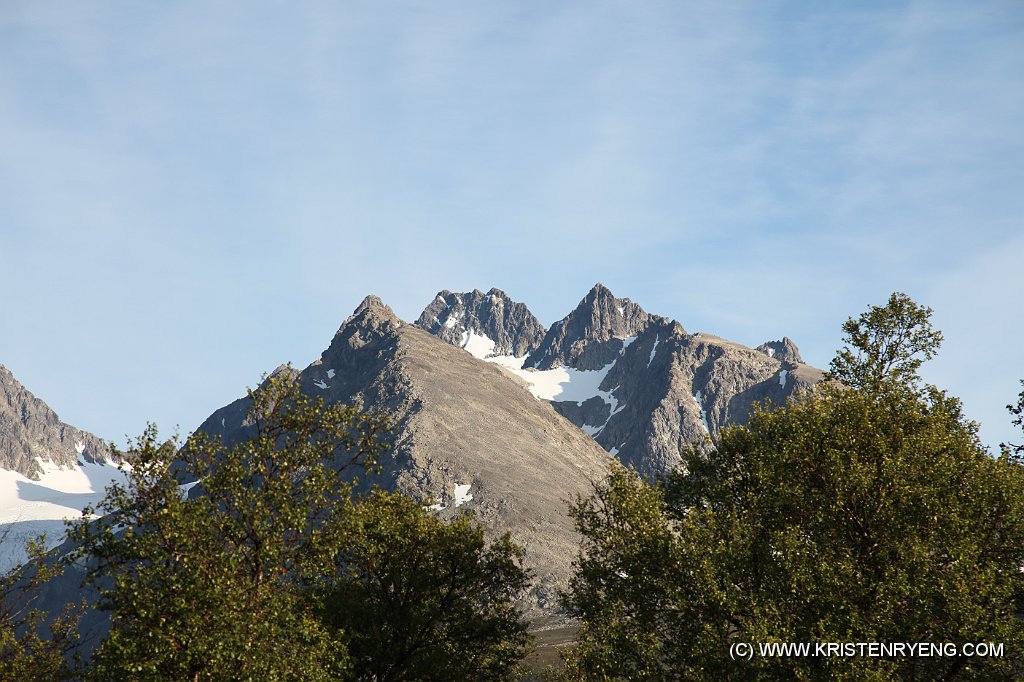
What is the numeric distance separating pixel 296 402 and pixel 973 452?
33.7 metres

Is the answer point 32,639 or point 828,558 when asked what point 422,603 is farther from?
point 828,558

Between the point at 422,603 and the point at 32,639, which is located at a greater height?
the point at 422,603

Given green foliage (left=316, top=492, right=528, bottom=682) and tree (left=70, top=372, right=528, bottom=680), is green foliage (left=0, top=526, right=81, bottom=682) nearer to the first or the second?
tree (left=70, top=372, right=528, bottom=680)

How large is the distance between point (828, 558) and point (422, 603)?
2326 centimetres

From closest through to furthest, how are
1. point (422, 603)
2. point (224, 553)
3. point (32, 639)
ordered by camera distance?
point (224, 553), point (32, 639), point (422, 603)

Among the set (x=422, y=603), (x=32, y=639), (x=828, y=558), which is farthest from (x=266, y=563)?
(x=828, y=558)

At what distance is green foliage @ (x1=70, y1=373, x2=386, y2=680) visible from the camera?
107 feet

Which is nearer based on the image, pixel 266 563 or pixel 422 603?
pixel 266 563

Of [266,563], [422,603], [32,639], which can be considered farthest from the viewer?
[422,603]

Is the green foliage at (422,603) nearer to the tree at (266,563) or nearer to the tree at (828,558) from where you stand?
the tree at (266,563)

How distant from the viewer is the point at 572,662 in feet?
161

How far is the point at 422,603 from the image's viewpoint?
48875 millimetres

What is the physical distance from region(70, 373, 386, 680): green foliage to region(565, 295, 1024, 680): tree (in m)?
14.3

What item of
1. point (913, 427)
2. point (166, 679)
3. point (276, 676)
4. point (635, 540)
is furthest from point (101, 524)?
point (913, 427)
